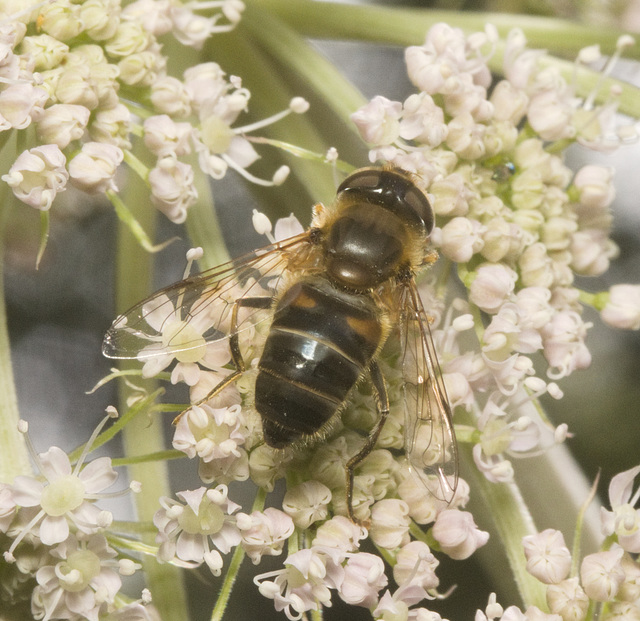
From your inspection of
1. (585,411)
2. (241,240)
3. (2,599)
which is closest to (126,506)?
(2,599)

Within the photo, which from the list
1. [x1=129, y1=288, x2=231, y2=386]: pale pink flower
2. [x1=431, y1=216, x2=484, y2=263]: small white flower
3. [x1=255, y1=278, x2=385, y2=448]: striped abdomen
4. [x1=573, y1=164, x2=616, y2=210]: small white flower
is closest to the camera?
[x1=255, y1=278, x2=385, y2=448]: striped abdomen

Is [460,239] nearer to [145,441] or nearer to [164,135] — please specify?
[164,135]

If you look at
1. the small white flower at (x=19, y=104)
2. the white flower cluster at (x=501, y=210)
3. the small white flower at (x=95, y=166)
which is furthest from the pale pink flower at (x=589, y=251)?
the small white flower at (x=19, y=104)

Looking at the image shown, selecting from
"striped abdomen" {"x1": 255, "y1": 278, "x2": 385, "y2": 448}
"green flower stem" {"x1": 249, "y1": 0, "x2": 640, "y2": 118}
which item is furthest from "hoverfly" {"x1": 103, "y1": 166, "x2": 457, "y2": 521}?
"green flower stem" {"x1": 249, "y1": 0, "x2": 640, "y2": 118}

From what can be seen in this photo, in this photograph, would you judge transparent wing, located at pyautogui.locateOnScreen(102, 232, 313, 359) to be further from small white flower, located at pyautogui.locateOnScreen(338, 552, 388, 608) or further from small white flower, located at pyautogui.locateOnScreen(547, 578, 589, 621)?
small white flower, located at pyautogui.locateOnScreen(547, 578, 589, 621)

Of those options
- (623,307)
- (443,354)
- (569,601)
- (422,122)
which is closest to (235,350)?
(443,354)

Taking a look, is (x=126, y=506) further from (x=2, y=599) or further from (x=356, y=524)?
(x=356, y=524)
